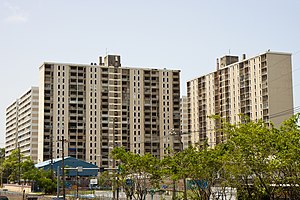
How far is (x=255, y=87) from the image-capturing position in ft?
402

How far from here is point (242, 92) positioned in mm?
126438

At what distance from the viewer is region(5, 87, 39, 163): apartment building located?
513ft

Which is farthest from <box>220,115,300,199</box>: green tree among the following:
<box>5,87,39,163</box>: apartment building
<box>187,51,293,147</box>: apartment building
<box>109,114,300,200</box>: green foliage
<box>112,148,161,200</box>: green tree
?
<box>5,87,39,163</box>: apartment building

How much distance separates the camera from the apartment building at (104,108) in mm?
139125

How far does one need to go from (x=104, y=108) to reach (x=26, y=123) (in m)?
35.5

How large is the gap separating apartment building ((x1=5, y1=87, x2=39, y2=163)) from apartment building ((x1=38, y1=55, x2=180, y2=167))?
43.7ft

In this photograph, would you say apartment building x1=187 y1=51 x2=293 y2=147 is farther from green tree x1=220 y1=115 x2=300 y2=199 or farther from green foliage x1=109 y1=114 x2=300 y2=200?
green tree x1=220 y1=115 x2=300 y2=199

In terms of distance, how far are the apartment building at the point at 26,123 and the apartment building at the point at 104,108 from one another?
13.3 metres

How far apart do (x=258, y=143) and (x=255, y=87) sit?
310 ft

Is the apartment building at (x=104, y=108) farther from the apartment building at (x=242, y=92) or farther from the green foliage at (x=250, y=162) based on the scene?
the green foliage at (x=250, y=162)

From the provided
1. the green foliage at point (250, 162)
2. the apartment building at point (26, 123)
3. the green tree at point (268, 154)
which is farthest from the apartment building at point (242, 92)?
the green tree at point (268, 154)

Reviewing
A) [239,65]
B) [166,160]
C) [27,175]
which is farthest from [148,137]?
[166,160]

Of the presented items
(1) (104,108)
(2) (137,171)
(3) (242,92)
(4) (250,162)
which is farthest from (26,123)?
(4) (250,162)

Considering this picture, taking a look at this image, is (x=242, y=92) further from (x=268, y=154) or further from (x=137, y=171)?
(x=268, y=154)
